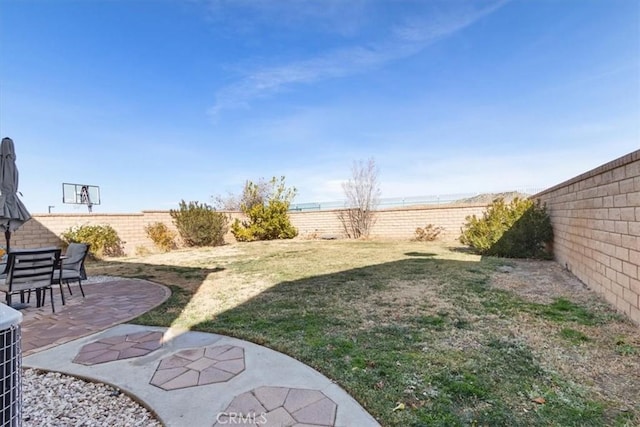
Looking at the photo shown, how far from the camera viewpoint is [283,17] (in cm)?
934

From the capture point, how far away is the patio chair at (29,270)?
4.16 metres

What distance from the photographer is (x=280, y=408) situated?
206cm

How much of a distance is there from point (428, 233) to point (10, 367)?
14.7 metres

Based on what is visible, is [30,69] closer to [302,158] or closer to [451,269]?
[451,269]

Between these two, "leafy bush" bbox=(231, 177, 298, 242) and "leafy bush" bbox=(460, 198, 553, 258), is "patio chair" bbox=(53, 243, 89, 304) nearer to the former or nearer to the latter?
"leafy bush" bbox=(460, 198, 553, 258)

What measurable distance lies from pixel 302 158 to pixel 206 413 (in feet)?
59.3

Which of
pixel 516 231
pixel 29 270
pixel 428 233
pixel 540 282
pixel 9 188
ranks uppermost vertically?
pixel 9 188

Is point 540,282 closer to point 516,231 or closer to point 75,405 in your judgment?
point 516,231

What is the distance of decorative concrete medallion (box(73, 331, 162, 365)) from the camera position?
9.56 feet

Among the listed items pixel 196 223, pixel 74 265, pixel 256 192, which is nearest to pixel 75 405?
pixel 74 265

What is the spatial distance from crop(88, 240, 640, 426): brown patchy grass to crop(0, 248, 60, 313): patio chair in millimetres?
1666

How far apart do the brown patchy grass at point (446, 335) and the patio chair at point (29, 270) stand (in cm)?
167

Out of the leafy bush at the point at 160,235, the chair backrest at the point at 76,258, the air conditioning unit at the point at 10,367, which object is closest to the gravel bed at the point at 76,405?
the air conditioning unit at the point at 10,367

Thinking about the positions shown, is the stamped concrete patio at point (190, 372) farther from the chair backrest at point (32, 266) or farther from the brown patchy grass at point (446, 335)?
the chair backrest at point (32, 266)
